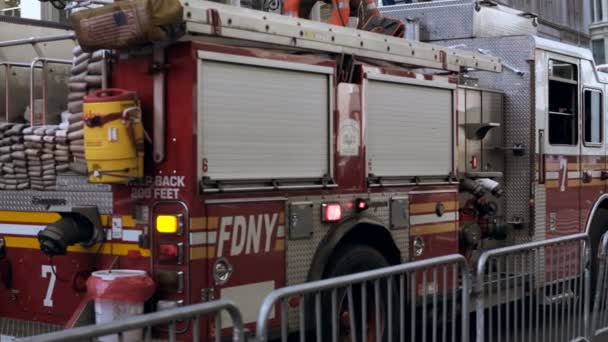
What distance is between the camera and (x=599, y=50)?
1741 inches

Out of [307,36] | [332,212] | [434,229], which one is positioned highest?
[307,36]

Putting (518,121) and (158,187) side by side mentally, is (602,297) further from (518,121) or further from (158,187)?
(158,187)

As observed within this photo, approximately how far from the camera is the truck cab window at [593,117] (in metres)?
9.77

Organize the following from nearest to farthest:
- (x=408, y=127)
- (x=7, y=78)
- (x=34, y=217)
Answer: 1. (x=34, y=217)
2. (x=7, y=78)
3. (x=408, y=127)

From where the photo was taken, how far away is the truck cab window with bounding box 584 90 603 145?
32.1ft

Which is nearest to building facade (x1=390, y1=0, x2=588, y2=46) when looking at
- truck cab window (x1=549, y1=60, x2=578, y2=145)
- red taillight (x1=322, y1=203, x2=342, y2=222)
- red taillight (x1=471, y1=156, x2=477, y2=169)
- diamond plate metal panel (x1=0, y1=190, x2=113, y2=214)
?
truck cab window (x1=549, y1=60, x2=578, y2=145)

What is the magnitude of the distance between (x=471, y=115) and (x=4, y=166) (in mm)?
4438

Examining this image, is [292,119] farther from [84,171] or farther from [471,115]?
[471,115]

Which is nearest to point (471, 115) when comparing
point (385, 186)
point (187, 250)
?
point (385, 186)

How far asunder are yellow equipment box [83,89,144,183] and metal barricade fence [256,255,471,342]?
127cm

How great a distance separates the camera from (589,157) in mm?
9828

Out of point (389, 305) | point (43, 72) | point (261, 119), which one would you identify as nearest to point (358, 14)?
point (261, 119)

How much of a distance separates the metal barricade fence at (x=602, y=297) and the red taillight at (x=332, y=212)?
2584 millimetres

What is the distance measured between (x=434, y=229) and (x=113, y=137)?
317cm
